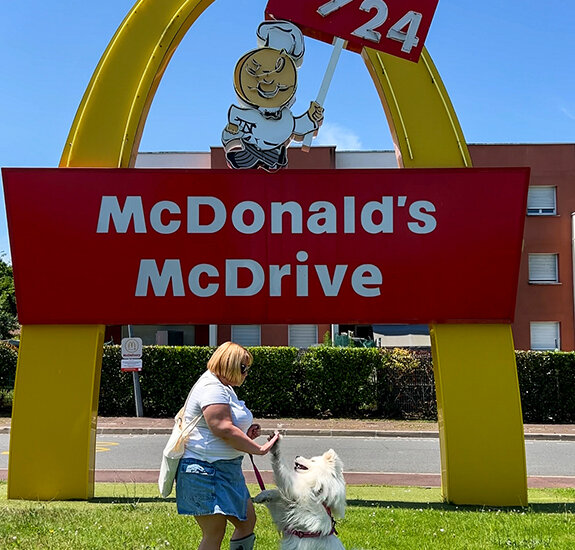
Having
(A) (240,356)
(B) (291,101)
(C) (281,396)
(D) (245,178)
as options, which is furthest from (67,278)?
(C) (281,396)

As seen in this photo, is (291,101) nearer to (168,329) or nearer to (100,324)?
(100,324)

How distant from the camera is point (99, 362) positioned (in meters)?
7.23

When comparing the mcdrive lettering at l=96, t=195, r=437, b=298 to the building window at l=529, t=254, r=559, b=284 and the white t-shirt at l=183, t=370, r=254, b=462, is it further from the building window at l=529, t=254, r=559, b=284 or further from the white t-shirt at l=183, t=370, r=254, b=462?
the building window at l=529, t=254, r=559, b=284

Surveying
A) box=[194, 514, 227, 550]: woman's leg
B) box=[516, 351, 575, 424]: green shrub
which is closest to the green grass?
box=[194, 514, 227, 550]: woman's leg

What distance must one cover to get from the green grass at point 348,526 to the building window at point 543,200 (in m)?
21.0

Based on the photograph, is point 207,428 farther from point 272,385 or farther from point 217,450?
point 272,385

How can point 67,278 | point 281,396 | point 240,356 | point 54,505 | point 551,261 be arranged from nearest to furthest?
1. point 240,356
2. point 54,505
3. point 67,278
4. point 281,396
5. point 551,261

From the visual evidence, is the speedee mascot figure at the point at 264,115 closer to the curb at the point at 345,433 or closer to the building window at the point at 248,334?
the curb at the point at 345,433

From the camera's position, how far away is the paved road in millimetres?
11367

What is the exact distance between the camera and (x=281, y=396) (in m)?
18.1

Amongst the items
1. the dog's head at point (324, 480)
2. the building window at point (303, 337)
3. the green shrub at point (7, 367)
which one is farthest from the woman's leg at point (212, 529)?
the building window at point (303, 337)

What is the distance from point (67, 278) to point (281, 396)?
11588 millimetres

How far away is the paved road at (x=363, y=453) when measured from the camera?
11367 mm

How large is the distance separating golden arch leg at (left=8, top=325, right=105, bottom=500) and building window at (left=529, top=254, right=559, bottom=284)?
22.7 m
